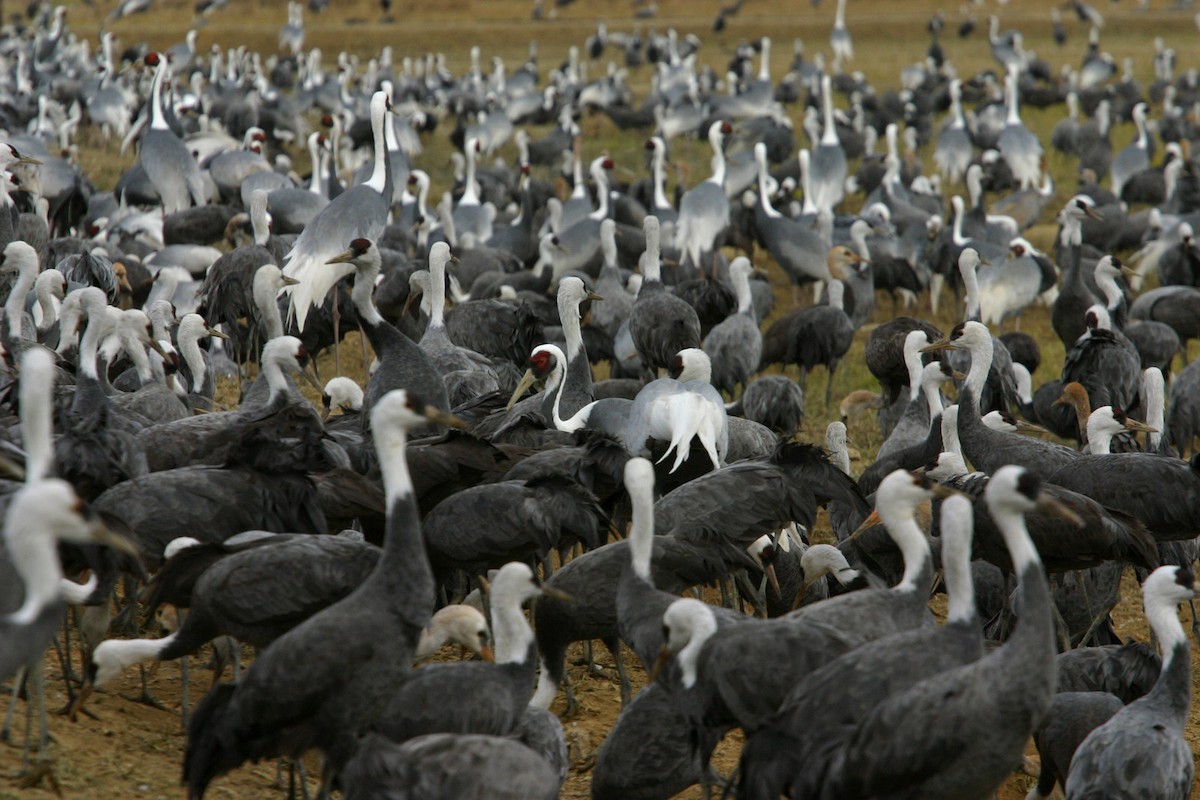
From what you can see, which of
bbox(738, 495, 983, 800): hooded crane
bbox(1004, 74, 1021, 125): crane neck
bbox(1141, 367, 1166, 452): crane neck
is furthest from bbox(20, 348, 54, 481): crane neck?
bbox(1004, 74, 1021, 125): crane neck

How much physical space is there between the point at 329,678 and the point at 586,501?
179 centimetres

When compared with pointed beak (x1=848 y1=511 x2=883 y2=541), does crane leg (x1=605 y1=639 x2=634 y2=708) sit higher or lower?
lower

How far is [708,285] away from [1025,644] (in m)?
7.18

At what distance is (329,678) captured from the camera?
4.30 m

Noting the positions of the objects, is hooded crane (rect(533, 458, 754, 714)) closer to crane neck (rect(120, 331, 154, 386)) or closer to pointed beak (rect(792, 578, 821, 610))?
pointed beak (rect(792, 578, 821, 610))

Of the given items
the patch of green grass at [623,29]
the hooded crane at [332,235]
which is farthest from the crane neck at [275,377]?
the patch of green grass at [623,29]

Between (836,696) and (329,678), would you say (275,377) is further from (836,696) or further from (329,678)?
(836,696)

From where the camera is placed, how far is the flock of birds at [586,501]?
433 cm

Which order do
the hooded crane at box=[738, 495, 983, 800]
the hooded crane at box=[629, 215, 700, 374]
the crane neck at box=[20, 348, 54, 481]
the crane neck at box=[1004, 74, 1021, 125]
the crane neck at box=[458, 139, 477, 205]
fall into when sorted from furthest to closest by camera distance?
1. the crane neck at box=[1004, 74, 1021, 125]
2. the crane neck at box=[458, 139, 477, 205]
3. the hooded crane at box=[629, 215, 700, 374]
4. the crane neck at box=[20, 348, 54, 481]
5. the hooded crane at box=[738, 495, 983, 800]

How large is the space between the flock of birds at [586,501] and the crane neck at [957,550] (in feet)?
0.05

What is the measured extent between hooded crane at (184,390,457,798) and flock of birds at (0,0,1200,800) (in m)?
0.01

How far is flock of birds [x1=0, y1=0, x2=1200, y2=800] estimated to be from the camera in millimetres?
4328

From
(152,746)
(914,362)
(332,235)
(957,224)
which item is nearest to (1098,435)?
(914,362)

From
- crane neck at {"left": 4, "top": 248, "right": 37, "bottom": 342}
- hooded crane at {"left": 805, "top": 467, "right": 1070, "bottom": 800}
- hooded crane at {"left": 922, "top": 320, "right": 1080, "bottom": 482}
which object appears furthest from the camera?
crane neck at {"left": 4, "top": 248, "right": 37, "bottom": 342}
